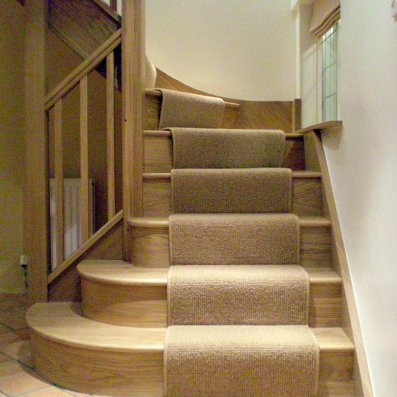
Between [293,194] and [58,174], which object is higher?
[58,174]

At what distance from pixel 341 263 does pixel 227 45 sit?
6.38 feet

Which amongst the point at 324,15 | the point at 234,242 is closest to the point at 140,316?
the point at 234,242

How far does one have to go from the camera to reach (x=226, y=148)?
2312 millimetres

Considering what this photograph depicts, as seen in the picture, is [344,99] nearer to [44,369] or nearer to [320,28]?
[320,28]

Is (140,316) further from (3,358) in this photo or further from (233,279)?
(3,358)

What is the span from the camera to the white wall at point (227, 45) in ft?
10.3

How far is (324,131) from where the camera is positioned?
2.11 metres

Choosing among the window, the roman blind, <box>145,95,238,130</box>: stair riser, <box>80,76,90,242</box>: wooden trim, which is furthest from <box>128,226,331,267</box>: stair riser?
the roman blind

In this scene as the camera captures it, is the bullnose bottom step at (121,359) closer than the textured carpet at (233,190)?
Yes

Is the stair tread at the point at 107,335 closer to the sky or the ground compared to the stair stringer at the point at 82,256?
closer to the ground

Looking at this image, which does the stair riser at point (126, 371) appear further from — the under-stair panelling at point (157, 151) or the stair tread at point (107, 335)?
the under-stair panelling at point (157, 151)

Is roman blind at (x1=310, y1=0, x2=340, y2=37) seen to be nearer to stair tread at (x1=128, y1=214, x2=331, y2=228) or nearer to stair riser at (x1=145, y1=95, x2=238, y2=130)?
stair riser at (x1=145, y1=95, x2=238, y2=130)

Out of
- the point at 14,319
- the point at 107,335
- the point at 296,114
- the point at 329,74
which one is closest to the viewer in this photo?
the point at 107,335

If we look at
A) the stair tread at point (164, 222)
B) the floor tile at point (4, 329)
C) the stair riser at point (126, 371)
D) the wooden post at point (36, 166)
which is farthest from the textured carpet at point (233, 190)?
the floor tile at point (4, 329)
